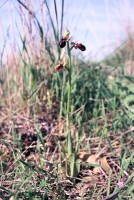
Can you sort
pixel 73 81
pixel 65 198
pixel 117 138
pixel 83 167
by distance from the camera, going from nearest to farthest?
pixel 65 198 → pixel 83 167 → pixel 117 138 → pixel 73 81

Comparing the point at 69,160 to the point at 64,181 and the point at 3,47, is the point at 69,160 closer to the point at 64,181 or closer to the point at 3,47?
the point at 64,181

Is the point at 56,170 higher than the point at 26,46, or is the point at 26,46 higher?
the point at 26,46

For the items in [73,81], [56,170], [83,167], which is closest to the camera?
[56,170]

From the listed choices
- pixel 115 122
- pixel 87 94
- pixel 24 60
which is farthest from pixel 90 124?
pixel 24 60

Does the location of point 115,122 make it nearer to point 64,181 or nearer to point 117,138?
point 117,138

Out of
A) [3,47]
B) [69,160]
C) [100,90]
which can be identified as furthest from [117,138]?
[3,47]

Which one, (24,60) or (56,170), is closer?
(56,170)

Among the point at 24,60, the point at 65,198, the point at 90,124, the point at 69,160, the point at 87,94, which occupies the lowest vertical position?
the point at 65,198
